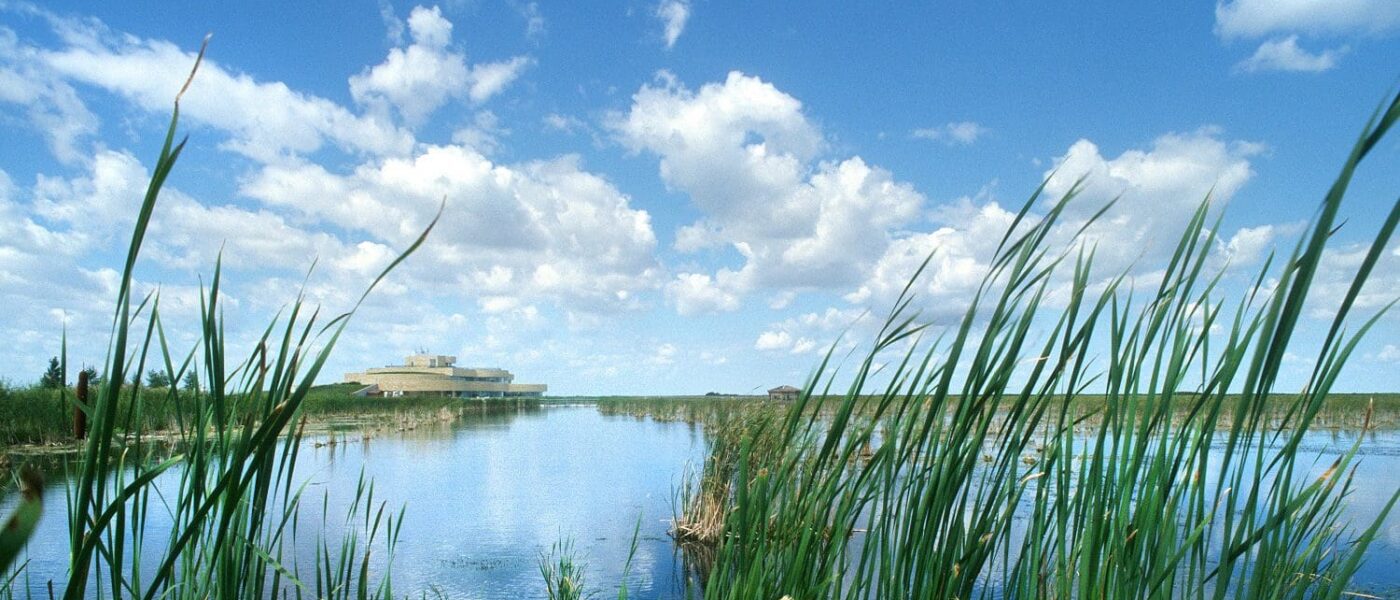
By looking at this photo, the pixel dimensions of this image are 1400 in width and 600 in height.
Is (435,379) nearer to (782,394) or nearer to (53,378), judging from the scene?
(782,394)

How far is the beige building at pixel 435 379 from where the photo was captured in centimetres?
5519

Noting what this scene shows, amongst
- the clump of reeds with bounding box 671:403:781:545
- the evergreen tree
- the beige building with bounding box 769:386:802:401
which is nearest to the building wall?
the evergreen tree

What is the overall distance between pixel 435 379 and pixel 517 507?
164 ft

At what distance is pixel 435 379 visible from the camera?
2242 inches

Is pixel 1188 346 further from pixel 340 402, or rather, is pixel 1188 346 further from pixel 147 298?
pixel 340 402

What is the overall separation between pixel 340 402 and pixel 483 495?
16030mm

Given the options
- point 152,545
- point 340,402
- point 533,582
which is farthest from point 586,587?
point 340,402

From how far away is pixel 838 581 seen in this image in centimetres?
168

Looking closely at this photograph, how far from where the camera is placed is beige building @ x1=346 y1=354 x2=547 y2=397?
181 ft

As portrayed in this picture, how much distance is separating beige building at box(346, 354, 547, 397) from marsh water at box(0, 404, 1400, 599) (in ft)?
118

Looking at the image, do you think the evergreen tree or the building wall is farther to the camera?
the building wall

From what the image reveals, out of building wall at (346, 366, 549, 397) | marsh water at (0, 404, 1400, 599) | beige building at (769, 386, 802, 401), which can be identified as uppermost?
building wall at (346, 366, 549, 397)

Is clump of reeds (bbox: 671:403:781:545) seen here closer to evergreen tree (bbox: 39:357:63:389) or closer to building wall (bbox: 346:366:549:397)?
evergreen tree (bbox: 39:357:63:389)

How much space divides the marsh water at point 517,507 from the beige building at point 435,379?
3592cm
